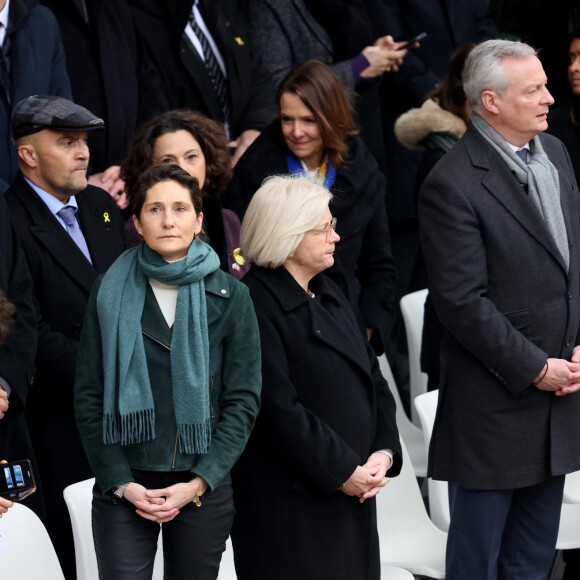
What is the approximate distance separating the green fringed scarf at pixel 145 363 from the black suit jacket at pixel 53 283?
72cm

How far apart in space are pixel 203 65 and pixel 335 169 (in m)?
0.94

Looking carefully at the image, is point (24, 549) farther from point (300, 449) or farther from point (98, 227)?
point (98, 227)

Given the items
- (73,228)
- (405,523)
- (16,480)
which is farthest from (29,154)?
(405,523)

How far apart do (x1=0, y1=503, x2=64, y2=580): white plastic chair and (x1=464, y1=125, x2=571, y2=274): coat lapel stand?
1620 millimetres

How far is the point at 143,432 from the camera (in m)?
2.82

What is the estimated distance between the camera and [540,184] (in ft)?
11.6

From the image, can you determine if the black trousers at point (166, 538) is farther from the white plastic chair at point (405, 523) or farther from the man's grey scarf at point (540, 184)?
the man's grey scarf at point (540, 184)

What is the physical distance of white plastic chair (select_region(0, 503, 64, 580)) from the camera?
302 centimetres

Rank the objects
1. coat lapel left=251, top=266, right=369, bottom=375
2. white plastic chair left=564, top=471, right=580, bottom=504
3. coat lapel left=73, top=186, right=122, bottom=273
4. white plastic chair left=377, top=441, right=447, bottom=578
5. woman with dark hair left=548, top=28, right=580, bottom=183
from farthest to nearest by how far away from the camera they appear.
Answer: woman with dark hair left=548, top=28, right=580, bottom=183 < white plastic chair left=564, top=471, right=580, bottom=504 < white plastic chair left=377, top=441, right=447, bottom=578 < coat lapel left=73, top=186, right=122, bottom=273 < coat lapel left=251, top=266, right=369, bottom=375

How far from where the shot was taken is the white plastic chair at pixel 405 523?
13.0 feet

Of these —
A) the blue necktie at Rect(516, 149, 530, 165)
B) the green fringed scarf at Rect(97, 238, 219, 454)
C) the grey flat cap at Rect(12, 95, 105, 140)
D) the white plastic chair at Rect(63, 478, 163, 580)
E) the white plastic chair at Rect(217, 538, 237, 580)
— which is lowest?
the white plastic chair at Rect(217, 538, 237, 580)

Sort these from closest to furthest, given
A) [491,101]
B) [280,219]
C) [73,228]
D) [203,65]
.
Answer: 1. [280,219]
2. [491,101]
3. [73,228]
4. [203,65]

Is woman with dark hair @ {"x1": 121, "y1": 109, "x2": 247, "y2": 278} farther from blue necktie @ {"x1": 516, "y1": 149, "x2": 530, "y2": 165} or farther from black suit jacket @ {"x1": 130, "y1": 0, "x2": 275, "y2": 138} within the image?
blue necktie @ {"x1": 516, "y1": 149, "x2": 530, "y2": 165}

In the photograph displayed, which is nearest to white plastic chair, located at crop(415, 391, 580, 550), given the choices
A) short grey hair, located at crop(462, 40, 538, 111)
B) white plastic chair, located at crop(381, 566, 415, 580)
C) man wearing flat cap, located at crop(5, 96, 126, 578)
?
white plastic chair, located at crop(381, 566, 415, 580)
